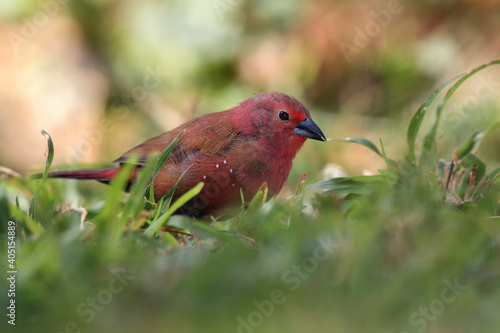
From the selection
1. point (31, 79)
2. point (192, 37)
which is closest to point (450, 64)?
point (192, 37)

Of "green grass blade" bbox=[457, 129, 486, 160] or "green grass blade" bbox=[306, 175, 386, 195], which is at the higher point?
"green grass blade" bbox=[457, 129, 486, 160]

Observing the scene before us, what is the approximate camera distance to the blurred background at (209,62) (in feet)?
18.4

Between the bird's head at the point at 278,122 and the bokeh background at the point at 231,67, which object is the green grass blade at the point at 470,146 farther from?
the bokeh background at the point at 231,67

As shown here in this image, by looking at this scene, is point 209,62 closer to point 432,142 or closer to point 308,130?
point 308,130

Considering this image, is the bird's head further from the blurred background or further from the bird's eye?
the blurred background

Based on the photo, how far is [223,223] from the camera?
2.83 m

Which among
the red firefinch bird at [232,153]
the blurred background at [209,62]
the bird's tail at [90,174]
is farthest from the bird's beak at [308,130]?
the blurred background at [209,62]

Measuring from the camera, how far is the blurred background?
562cm

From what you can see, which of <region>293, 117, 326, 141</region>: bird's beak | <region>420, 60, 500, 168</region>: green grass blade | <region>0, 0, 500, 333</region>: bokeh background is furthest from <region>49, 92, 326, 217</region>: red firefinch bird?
<region>0, 0, 500, 333</region>: bokeh background

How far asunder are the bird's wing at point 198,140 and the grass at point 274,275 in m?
0.86

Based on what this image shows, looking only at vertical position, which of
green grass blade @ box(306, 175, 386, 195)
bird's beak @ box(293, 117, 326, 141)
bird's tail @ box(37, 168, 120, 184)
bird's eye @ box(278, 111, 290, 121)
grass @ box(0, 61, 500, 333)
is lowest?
bird's tail @ box(37, 168, 120, 184)

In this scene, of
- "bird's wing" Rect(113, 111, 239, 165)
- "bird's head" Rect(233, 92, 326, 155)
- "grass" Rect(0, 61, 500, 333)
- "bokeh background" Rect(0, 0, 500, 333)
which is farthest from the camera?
"bokeh background" Rect(0, 0, 500, 333)

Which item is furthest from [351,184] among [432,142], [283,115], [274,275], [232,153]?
[274,275]

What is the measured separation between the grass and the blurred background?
11.8ft
